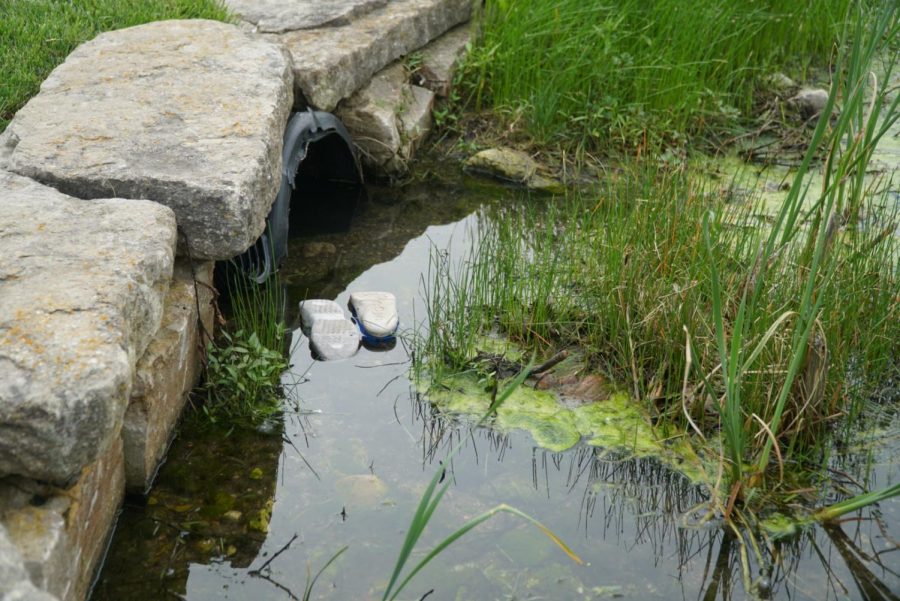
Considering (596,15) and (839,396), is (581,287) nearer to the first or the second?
(839,396)

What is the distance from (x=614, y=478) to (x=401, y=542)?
72 cm

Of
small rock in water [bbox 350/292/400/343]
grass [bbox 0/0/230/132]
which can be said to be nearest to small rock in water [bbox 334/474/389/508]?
small rock in water [bbox 350/292/400/343]

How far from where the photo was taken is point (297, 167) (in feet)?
14.1

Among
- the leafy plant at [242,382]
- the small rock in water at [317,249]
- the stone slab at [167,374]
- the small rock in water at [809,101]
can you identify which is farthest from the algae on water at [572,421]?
the small rock in water at [809,101]

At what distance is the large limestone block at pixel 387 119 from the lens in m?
4.84

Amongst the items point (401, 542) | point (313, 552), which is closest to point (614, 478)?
point (401, 542)

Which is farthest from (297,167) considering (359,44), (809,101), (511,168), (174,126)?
(809,101)

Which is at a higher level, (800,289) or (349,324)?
(800,289)

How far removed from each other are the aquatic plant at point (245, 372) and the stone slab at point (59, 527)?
2.09 ft

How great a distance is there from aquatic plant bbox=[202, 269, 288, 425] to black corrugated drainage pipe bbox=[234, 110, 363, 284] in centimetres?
21

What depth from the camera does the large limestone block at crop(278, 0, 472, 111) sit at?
442cm

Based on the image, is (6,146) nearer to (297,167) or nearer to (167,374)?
(167,374)

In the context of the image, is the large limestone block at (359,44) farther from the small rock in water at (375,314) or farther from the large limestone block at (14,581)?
the large limestone block at (14,581)

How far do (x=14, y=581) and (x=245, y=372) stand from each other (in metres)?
1.52
